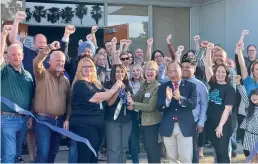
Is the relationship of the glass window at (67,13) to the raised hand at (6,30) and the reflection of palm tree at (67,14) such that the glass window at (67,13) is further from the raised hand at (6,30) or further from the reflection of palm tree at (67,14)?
the raised hand at (6,30)

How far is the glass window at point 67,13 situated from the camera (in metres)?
10.3

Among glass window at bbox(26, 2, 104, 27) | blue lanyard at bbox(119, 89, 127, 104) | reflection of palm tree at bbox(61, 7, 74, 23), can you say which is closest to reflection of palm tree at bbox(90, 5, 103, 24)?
glass window at bbox(26, 2, 104, 27)

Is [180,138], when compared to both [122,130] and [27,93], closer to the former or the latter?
[122,130]

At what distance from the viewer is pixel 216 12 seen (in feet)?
34.6

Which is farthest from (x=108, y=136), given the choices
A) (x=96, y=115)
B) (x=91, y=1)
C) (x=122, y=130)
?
(x=91, y=1)

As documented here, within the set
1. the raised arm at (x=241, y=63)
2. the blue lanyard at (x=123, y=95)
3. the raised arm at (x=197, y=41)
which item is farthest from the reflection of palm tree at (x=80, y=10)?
the blue lanyard at (x=123, y=95)

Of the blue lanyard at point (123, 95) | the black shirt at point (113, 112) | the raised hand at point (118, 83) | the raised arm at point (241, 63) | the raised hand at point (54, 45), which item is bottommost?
the black shirt at point (113, 112)

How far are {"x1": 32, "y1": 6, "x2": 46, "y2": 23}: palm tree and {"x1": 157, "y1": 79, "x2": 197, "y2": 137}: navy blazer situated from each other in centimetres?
565

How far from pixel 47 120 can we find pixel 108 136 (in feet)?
3.11

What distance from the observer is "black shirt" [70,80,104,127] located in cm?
518

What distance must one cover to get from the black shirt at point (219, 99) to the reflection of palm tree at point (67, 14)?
557 centimetres

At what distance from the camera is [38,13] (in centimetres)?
1023

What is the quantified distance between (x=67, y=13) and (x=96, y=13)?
2.40 feet

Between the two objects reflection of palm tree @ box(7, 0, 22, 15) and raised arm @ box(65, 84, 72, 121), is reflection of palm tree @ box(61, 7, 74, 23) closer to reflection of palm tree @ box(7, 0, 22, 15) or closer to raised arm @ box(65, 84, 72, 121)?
reflection of palm tree @ box(7, 0, 22, 15)
